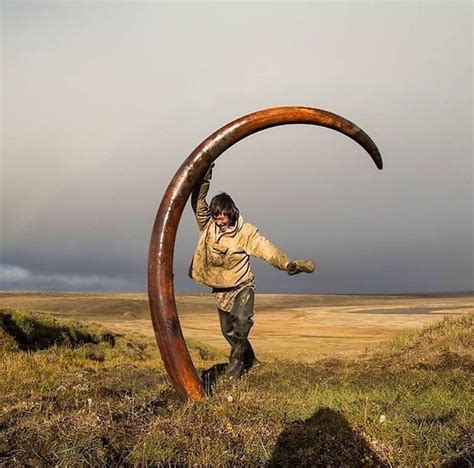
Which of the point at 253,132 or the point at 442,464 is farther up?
the point at 253,132

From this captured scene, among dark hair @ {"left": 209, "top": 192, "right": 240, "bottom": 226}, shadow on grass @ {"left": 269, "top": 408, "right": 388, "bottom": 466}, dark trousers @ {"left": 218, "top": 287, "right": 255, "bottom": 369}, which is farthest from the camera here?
dark trousers @ {"left": 218, "top": 287, "right": 255, "bottom": 369}

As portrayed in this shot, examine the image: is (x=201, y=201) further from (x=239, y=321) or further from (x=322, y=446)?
(x=322, y=446)

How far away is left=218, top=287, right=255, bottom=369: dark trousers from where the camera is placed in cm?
655

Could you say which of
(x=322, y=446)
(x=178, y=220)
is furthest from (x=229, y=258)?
(x=322, y=446)

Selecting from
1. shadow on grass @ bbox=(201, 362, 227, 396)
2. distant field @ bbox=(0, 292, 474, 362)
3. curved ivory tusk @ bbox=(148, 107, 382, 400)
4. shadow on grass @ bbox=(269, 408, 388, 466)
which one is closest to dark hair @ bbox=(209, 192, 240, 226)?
curved ivory tusk @ bbox=(148, 107, 382, 400)

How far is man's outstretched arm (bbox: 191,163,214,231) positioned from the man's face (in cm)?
12

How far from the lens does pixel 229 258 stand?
6.45 metres

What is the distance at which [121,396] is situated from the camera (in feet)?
19.1

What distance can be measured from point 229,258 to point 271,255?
2.03ft

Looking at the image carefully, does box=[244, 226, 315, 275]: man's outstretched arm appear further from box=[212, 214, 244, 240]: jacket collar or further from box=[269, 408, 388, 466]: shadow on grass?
box=[269, 408, 388, 466]: shadow on grass

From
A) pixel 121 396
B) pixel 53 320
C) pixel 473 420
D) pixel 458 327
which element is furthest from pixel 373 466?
pixel 53 320

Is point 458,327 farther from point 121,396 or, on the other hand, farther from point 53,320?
point 53,320

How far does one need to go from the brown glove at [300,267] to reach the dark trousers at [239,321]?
3.84 feet

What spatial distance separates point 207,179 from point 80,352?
7872 mm
